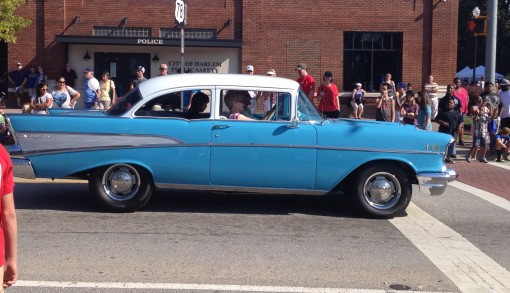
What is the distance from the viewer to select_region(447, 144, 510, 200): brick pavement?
37.9ft

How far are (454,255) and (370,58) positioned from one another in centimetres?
1810

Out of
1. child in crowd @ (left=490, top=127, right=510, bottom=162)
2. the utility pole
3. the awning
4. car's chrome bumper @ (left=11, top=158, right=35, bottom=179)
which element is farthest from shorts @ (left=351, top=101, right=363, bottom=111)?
car's chrome bumper @ (left=11, top=158, right=35, bottom=179)

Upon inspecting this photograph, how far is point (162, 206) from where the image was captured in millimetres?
9062

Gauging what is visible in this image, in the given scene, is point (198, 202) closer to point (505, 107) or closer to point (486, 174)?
point (486, 174)

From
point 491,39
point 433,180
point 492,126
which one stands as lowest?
point 433,180

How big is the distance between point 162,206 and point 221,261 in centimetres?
275

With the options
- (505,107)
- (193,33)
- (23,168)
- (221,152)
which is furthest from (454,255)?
(193,33)

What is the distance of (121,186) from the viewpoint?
839cm

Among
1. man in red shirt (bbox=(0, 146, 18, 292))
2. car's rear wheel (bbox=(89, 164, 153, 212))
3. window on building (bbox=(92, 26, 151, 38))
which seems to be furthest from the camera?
window on building (bbox=(92, 26, 151, 38))

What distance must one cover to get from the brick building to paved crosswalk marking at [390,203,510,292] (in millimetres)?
15564

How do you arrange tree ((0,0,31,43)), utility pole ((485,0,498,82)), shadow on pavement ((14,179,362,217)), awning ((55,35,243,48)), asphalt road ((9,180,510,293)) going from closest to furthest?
asphalt road ((9,180,510,293)), shadow on pavement ((14,179,362,217)), utility pole ((485,0,498,82)), tree ((0,0,31,43)), awning ((55,35,243,48))

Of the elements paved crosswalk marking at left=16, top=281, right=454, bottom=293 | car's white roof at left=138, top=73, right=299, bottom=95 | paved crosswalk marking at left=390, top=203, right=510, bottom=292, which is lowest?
paved crosswalk marking at left=16, top=281, right=454, bottom=293

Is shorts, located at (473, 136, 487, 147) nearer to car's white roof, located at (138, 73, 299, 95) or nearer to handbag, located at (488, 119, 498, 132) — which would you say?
handbag, located at (488, 119, 498, 132)

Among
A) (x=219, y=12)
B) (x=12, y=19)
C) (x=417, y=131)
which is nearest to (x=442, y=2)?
(x=219, y=12)
